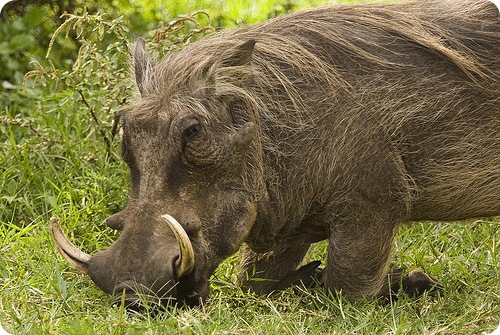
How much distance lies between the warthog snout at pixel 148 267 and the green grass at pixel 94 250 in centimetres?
8

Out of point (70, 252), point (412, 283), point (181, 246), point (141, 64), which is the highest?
point (141, 64)

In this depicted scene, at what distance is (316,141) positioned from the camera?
4273 millimetres

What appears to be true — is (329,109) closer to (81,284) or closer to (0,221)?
(81,284)

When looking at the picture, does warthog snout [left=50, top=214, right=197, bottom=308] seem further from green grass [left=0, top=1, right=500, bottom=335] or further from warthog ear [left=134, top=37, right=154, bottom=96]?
warthog ear [left=134, top=37, right=154, bottom=96]

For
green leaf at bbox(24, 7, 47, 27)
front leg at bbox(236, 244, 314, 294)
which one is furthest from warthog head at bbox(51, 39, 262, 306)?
green leaf at bbox(24, 7, 47, 27)

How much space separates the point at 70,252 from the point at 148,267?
448 millimetres

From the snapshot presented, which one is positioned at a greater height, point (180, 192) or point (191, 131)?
point (191, 131)

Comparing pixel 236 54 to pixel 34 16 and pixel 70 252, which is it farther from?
pixel 34 16

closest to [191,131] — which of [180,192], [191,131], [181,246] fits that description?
[191,131]

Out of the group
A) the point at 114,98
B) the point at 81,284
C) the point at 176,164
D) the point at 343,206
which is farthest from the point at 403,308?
the point at 114,98

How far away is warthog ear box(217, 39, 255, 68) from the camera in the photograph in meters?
4.20

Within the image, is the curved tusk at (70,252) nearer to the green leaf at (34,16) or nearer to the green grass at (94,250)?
the green grass at (94,250)

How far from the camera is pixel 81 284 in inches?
181

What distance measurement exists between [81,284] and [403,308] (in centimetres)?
140
